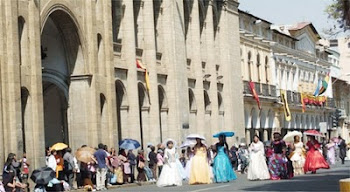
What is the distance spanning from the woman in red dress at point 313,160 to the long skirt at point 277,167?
18.1ft

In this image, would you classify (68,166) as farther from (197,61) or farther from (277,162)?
(197,61)

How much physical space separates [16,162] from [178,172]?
6998 millimetres

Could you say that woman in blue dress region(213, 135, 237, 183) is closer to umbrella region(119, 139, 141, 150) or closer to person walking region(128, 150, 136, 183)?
umbrella region(119, 139, 141, 150)

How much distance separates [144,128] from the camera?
1844 inches

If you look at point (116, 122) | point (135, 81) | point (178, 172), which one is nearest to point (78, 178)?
point (178, 172)

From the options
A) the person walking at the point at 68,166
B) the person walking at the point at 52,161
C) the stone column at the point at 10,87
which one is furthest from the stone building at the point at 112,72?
the person walking at the point at 68,166

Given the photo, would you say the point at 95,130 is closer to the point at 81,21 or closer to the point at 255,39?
the point at 81,21

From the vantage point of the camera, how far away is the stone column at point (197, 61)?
179 ft

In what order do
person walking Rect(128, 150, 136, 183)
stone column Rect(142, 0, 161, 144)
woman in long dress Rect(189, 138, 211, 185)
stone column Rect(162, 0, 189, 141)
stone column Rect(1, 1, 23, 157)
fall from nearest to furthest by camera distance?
stone column Rect(1, 1, 23, 157) < woman in long dress Rect(189, 138, 211, 185) < person walking Rect(128, 150, 136, 183) < stone column Rect(142, 0, 161, 144) < stone column Rect(162, 0, 189, 141)

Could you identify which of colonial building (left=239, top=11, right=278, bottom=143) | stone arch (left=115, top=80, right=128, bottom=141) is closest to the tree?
stone arch (left=115, top=80, right=128, bottom=141)

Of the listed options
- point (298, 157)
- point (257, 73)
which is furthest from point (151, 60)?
point (257, 73)

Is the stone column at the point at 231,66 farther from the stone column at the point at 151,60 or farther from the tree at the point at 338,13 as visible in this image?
the tree at the point at 338,13

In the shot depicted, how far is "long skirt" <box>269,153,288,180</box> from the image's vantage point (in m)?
35.1

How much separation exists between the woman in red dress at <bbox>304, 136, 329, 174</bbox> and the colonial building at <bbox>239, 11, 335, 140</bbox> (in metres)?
26.3
